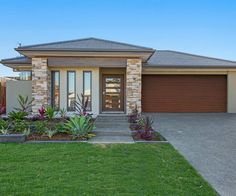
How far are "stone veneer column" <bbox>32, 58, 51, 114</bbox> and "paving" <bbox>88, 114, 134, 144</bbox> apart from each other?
9.86 feet

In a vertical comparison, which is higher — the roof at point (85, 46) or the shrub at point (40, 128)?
the roof at point (85, 46)

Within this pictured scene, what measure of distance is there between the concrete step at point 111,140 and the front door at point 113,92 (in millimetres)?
6806

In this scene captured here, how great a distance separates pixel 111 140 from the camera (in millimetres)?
8609

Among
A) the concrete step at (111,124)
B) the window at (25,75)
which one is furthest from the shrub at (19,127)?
the window at (25,75)

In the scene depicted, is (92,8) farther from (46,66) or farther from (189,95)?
(189,95)

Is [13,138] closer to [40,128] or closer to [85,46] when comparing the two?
[40,128]

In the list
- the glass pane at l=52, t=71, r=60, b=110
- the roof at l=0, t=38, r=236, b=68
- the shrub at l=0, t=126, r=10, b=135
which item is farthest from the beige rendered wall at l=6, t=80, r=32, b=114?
the shrub at l=0, t=126, r=10, b=135

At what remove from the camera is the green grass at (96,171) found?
4.41m

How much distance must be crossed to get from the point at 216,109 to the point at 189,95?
203cm

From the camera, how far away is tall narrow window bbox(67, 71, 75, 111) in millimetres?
14297

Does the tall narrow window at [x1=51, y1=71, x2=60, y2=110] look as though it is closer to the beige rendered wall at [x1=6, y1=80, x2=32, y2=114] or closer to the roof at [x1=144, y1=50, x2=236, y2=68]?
the beige rendered wall at [x1=6, y1=80, x2=32, y2=114]

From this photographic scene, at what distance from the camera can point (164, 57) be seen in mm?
20094

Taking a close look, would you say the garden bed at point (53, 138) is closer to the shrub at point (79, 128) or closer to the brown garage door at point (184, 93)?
the shrub at point (79, 128)

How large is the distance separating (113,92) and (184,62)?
545cm
